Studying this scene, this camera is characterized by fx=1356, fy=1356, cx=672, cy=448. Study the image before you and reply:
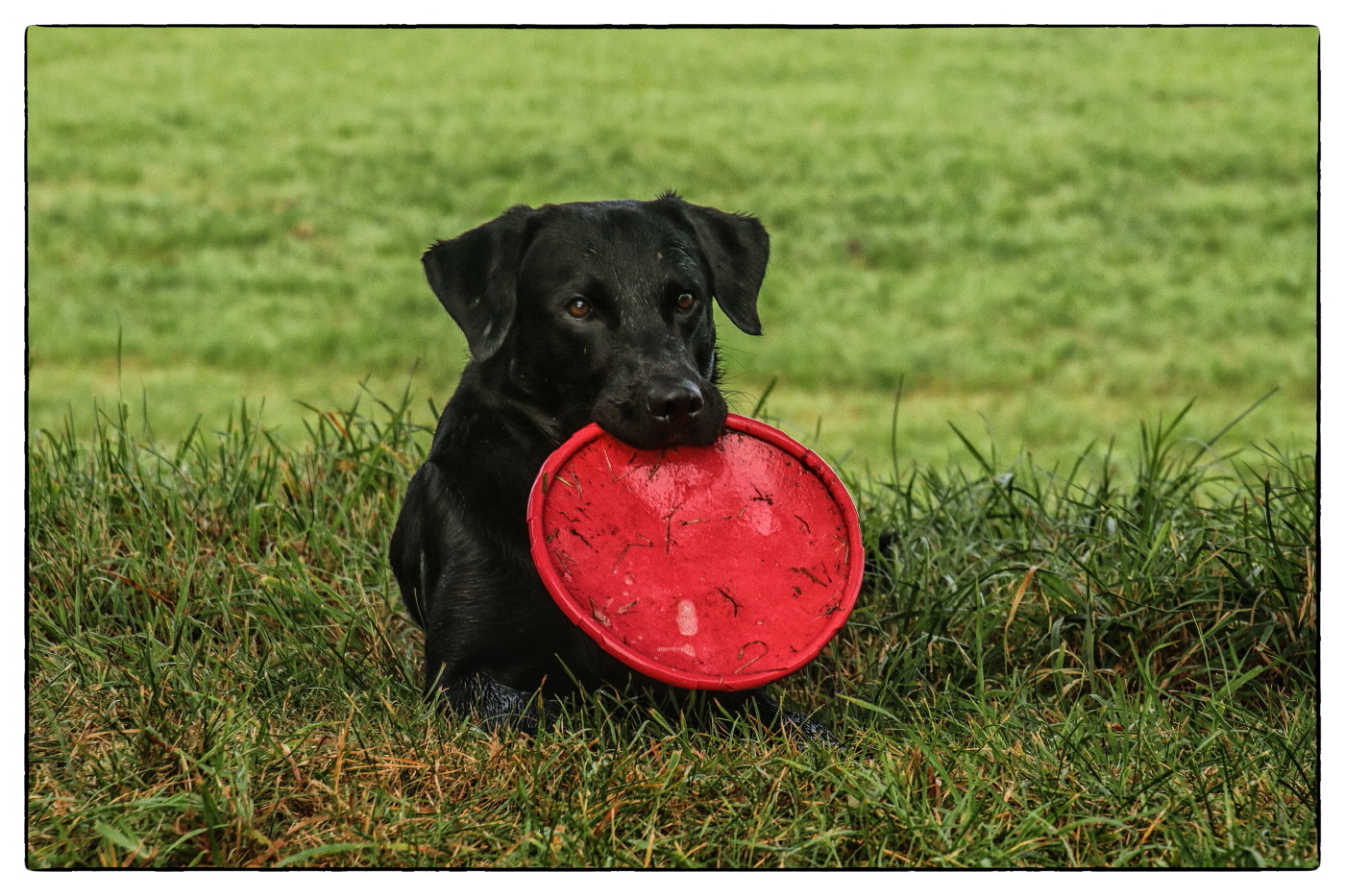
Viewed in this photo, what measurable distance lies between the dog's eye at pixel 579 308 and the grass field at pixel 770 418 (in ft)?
2.21

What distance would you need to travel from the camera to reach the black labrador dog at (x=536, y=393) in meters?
3.71

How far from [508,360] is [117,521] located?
197 centimetres

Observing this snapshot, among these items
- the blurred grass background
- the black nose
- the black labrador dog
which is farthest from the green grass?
the blurred grass background

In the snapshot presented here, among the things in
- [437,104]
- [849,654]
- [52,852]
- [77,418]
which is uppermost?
[437,104]

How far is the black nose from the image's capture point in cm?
354

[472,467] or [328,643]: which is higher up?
[472,467]

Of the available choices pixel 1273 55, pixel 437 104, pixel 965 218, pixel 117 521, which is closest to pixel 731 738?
pixel 117 521

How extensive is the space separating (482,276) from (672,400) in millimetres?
753

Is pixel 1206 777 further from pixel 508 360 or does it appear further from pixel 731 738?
pixel 508 360

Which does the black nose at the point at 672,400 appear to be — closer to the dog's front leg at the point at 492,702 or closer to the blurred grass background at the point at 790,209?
the dog's front leg at the point at 492,702

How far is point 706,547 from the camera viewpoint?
3.74 metres

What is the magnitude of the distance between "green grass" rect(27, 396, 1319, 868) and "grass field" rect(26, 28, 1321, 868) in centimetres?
2

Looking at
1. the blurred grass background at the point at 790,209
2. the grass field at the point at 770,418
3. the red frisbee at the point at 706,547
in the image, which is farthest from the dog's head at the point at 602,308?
the blurred grass background at the point at 790,209

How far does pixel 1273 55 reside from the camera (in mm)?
5348
